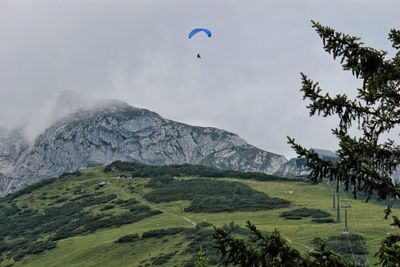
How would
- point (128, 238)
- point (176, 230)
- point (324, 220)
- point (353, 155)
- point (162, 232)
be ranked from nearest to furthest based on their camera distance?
point (353, 155) → point (128, 238) → point (324, 220) → point (162, 232) → point (176, 230)

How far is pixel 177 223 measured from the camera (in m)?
156

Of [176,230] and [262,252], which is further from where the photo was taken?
[176,230]

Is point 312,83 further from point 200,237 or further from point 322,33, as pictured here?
point 200,237

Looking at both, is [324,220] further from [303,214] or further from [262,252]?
[262,252]

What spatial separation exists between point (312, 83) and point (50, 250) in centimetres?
15181

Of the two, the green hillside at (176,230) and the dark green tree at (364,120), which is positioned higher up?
the dark green tree at (364,120)

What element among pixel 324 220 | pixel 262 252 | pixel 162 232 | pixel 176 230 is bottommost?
pixel 162 232

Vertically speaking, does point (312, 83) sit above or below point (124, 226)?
above

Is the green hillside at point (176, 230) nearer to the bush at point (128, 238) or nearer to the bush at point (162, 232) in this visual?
the bush at point (128, 238)

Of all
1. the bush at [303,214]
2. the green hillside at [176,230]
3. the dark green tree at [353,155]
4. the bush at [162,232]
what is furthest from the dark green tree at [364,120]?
the bush at [303,214]

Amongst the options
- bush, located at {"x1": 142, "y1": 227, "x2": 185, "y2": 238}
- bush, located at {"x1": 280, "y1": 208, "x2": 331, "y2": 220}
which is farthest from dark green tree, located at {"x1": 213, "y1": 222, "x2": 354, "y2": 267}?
bush, located at {"x1": 280, "y1": 208, "x2": 331, "y2": 220}

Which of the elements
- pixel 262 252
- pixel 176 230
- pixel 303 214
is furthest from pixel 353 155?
pixel 303 214

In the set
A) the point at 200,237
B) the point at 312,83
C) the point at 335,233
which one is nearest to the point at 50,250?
the point at 200,237

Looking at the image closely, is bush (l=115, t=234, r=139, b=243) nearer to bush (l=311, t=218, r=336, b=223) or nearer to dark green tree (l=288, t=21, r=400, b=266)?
bush (l=311, t=218, r=336, b=223)
